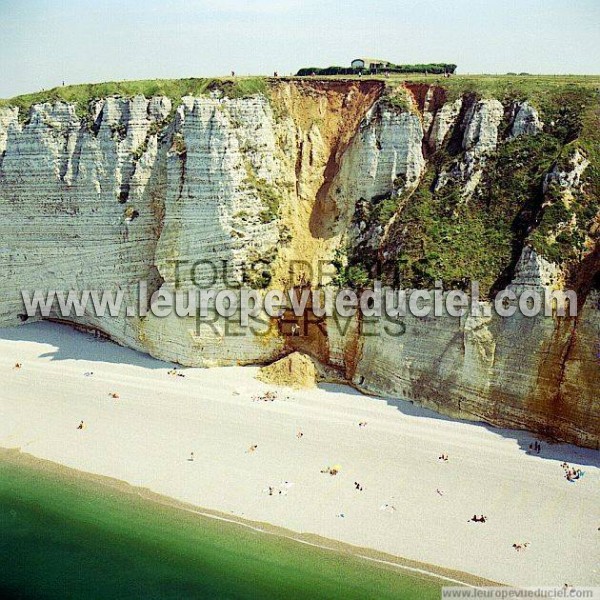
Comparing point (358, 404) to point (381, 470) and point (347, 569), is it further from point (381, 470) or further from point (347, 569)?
point (347, 569)

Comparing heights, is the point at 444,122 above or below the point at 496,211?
above

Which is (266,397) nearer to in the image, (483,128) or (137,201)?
(137,201)

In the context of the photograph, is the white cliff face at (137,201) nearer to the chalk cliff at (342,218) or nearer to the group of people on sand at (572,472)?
the chalk cliff at (342,218)

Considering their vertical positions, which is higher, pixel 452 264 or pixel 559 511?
pixel 452 264

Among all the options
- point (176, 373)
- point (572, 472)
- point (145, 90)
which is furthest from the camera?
point (145, 90)

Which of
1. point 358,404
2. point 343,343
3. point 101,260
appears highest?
point 101,260

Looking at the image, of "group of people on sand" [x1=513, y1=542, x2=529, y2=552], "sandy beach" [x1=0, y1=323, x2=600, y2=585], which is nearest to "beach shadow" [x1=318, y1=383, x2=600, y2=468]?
"sandy beach" [x1=0, y1=323, x2=600, y2=585]

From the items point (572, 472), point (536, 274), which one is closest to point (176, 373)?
point (536, 274)

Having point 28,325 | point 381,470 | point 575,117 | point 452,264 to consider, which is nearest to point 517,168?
point 575,117
